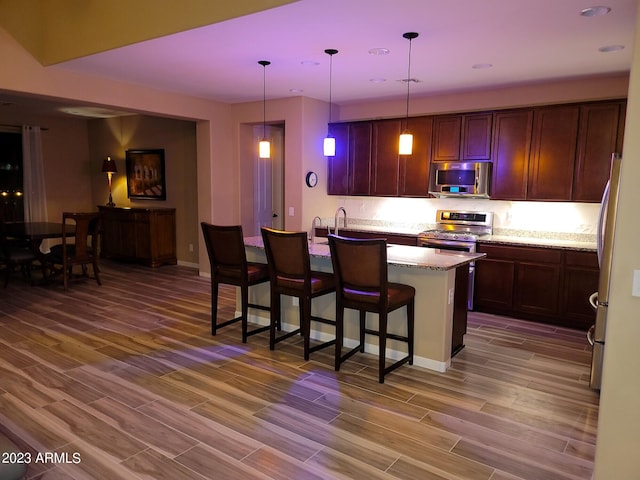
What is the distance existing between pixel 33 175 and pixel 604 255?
29.1 feet

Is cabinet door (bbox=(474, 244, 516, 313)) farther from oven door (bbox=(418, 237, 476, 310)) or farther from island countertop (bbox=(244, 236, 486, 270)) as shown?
Answer: island countertop (bbox=(244, 236, 486, 270))

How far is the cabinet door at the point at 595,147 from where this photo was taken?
466cm

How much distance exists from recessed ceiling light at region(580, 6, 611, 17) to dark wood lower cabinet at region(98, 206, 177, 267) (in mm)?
6635

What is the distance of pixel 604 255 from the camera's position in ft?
10.3

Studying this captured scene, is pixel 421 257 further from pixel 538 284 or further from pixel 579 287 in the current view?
pixel 579 287

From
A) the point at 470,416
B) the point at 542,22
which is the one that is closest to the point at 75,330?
the point at 470,416

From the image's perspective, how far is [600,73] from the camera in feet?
15.2

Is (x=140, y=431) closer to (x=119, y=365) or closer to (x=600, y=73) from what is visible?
(x=119, y=365)

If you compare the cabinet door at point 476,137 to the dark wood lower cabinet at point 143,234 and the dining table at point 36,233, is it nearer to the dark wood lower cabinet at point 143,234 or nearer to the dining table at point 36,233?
the dark wood lower cabinet at point 143,234

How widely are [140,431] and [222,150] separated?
4808mm

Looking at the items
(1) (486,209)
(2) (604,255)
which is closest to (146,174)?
(1) (486,209)

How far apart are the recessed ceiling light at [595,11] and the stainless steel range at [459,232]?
267 centimetres

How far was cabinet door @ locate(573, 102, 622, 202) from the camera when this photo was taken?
4.66 metres

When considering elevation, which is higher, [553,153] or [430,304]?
[553,153]
